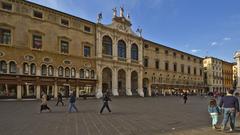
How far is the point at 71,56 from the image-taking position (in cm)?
4072

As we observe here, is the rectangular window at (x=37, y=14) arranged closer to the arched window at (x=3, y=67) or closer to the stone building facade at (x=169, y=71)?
the arched window at (x=3, y=67)

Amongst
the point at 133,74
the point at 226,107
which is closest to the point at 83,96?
the point at 133,74

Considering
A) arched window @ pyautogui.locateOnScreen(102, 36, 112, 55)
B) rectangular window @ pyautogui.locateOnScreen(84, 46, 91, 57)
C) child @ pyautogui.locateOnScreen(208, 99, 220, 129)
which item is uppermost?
arched window @ pyautogui.locateOnScreen(102, 36, 112, 55)

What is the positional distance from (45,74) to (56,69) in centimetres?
215

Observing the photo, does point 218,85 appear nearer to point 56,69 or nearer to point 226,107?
point 56,69

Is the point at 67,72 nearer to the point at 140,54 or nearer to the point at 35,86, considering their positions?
the point at 35,86

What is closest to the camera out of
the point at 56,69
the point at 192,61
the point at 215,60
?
the point at 56,69

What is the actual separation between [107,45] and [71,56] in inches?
359

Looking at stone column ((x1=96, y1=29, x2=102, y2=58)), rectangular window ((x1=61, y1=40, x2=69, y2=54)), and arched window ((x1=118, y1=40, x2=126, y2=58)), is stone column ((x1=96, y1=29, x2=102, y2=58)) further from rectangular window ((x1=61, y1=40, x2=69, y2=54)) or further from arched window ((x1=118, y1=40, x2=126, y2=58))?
rectangular window ((x1=61, y1=40, x2=69, y2=54))

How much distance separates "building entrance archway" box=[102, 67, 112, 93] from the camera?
4716cm

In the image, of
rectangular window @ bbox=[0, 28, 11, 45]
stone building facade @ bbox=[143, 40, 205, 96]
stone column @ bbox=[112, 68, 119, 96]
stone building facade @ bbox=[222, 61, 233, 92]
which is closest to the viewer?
rectangular window @ bbox=[0, 28, 11, 45]

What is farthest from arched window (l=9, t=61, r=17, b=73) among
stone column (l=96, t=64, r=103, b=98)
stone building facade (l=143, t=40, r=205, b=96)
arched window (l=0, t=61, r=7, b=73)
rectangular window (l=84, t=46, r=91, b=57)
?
stone building facade (l=143, t=40, r=205, b=96)

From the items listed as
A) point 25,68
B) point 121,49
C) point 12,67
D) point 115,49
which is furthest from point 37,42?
point 121,49

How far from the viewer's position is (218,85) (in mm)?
88500
